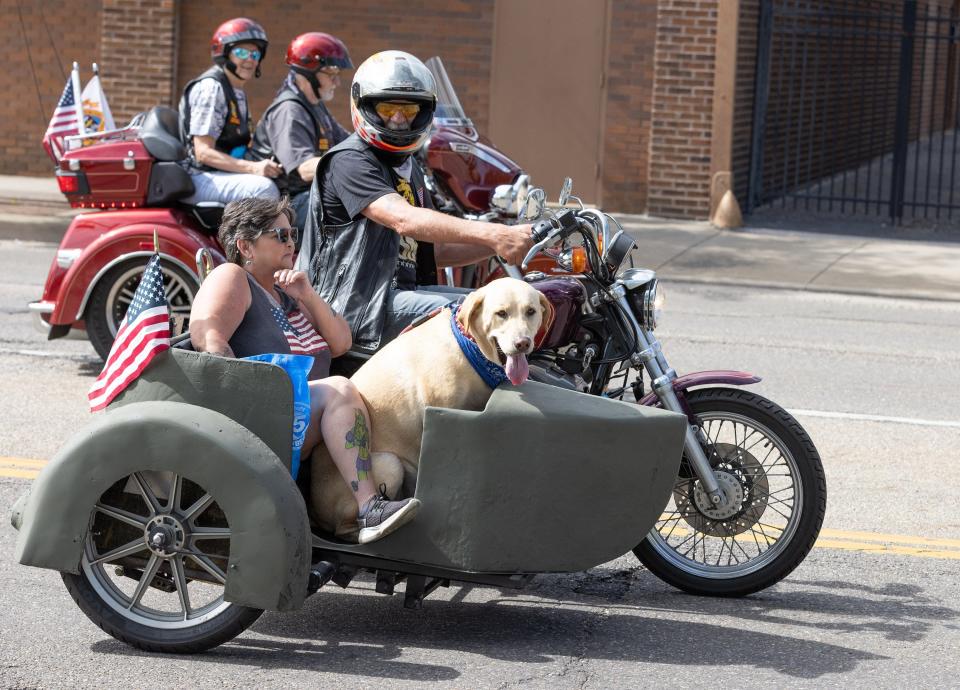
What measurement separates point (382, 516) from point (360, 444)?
0.24 m

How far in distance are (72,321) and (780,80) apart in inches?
461

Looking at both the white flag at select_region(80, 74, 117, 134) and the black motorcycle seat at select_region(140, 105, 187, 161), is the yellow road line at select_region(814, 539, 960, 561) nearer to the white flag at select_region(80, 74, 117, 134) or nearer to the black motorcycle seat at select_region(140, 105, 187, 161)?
the black motorcycle seat at select_region(140, 105, 187, 161)

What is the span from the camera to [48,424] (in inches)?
299

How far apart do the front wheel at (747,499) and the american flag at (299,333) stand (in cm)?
132

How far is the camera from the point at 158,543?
15.1ft

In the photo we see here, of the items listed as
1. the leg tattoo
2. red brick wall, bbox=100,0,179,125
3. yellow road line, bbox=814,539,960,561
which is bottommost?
yellow road line, bbox=814,539,960,561

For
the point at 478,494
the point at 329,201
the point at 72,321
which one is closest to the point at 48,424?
the point at 72,321

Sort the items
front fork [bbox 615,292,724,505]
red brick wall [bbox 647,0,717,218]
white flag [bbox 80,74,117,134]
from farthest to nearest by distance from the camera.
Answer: red brick wall [bbox 647,0,717,218] < white flag [bbox 80,74,117,134] < front fork [bbox 615,292,724,505]

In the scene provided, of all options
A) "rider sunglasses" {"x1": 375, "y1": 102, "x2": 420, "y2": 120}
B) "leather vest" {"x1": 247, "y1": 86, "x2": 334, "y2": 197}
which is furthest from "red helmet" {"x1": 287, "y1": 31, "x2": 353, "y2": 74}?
"rider sunglasses" {"x1": 375, "y1": 102, "x2": 420, "y2": 120}

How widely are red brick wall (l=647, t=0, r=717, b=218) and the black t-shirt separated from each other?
36.8 ft

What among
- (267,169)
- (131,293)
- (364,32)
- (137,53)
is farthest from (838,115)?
(131,293)

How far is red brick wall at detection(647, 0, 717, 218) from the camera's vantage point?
16.2 metres

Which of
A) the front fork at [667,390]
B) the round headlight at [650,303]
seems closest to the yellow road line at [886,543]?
the front fork at [667,390]

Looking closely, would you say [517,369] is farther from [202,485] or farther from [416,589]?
[202,485]
